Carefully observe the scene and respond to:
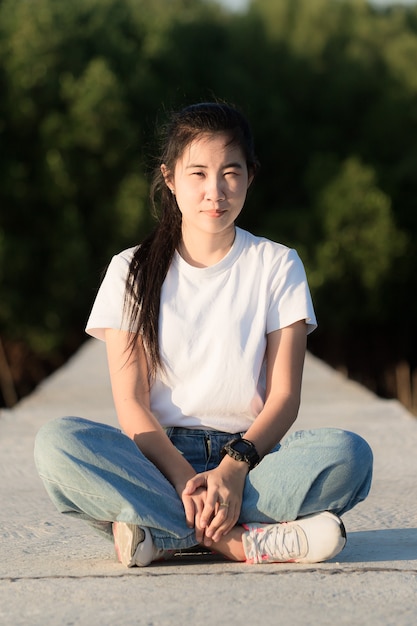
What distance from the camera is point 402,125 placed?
1855 centimetres

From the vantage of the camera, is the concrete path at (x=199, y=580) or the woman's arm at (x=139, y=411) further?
the woman's arm at (x=139, y=411)

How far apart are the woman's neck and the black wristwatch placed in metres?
0.46

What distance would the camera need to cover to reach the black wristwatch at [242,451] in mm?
2268

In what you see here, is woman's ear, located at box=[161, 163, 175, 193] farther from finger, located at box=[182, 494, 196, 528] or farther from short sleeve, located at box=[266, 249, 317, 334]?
finger, located at box=[182, 494, 196, 528]

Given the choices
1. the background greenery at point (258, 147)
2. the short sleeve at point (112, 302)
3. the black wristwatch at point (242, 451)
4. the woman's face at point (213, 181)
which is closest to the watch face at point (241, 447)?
the black wristwatch at point (242, 451)

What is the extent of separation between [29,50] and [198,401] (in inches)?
554

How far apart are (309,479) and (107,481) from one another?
1.31ft

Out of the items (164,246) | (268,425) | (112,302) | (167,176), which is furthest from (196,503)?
(167,176)

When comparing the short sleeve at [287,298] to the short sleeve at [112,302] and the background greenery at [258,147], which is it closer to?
the short sleeve at [112,302]

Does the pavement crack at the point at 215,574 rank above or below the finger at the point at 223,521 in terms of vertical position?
below

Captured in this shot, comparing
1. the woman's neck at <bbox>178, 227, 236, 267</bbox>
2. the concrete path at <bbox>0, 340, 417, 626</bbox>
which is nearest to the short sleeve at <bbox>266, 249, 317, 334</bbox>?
the woman's neck at <bbox>178, 227, 236, 267</bbox>

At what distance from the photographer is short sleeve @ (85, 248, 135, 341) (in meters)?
2.49

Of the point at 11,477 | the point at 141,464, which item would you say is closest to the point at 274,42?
the point at 11,477

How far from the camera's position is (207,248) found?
257cm
